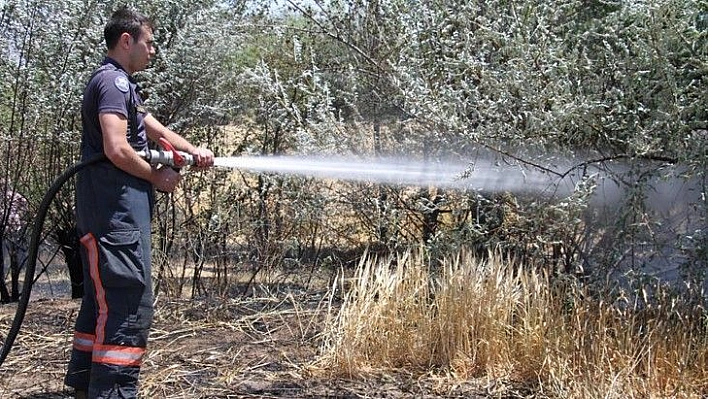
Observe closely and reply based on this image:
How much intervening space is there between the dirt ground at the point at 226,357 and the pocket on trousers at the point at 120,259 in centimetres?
89

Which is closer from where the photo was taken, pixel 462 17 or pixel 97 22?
pixel 462 17

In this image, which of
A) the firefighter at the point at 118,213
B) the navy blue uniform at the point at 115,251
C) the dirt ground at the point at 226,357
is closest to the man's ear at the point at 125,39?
the firefighter at the point at 118,213

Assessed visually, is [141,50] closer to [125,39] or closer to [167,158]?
[125,39]

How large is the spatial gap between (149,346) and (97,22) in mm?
2639

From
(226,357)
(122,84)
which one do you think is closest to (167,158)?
(122,84)

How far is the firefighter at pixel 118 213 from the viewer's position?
11.9ft

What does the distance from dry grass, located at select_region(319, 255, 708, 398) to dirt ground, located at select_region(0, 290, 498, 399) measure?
14cm

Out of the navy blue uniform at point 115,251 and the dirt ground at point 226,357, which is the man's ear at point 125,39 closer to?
the navy blue uniform at point 115,251

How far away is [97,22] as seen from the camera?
21.4 ft

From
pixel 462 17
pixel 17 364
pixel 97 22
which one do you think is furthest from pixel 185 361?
pixel 97 22

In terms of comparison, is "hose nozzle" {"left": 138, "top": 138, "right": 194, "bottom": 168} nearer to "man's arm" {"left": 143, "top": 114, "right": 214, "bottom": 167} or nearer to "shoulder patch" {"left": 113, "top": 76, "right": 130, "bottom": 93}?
"man's arm" {"left": 143, "top": 114, "right": 214, "bottom": 167}

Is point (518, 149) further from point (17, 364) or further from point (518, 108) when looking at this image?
point (17, 364)

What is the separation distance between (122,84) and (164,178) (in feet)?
1.39

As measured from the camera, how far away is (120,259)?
3631mm
